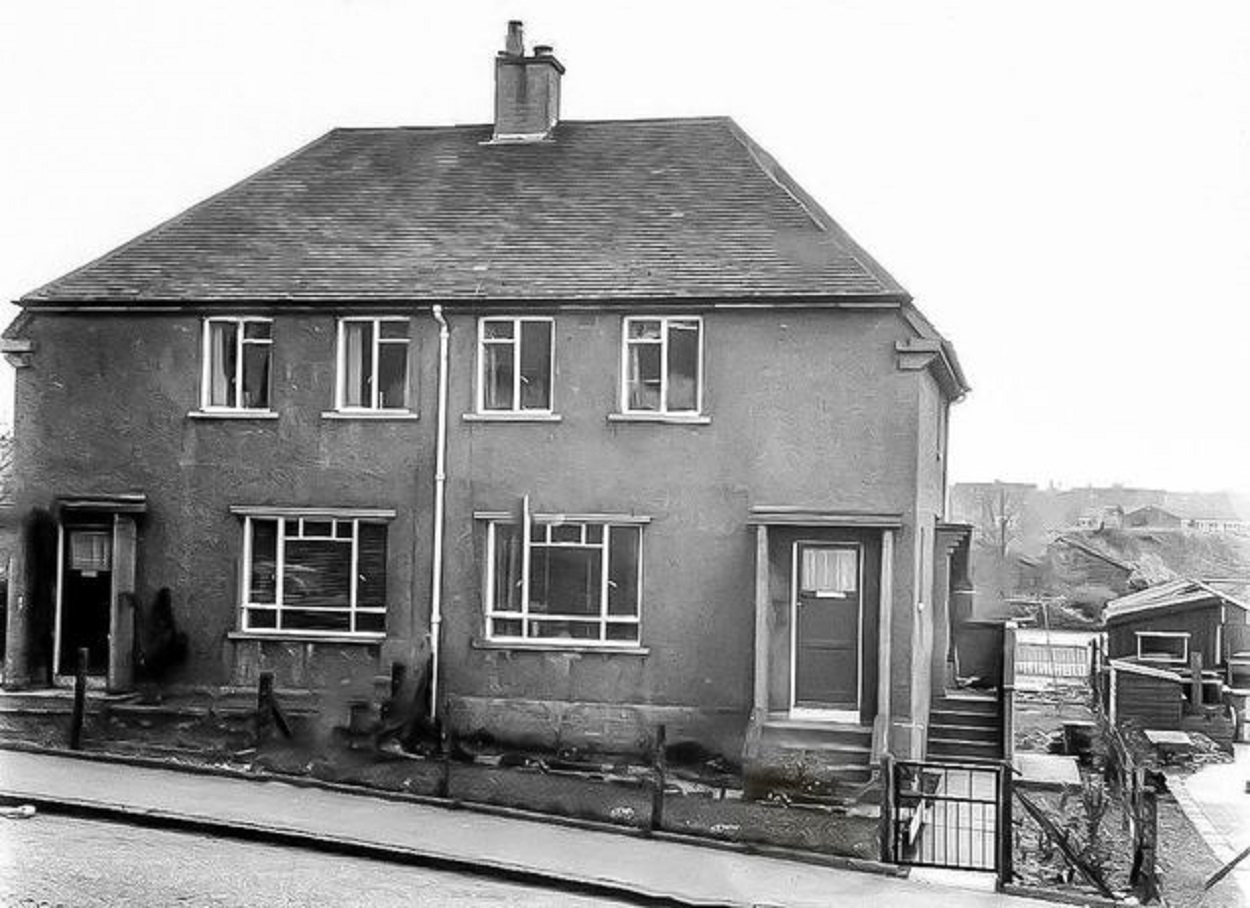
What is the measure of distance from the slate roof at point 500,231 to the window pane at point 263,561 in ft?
8.17

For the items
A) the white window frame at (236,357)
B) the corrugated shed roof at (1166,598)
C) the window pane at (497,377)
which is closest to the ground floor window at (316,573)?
the white window frame at (236,357)

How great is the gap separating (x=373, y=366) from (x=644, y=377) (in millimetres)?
2995

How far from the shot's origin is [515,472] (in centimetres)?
1573

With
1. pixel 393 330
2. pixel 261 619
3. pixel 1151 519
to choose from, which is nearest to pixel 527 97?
pixel 393 330

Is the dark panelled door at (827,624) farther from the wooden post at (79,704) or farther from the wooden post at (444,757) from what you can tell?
the wooden post at (79,704)

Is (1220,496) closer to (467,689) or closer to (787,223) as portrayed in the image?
(787,223)

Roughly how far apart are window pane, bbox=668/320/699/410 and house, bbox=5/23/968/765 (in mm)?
34

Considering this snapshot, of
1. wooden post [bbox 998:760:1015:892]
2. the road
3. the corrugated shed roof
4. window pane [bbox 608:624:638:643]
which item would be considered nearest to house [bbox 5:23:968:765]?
window pane [bbox 608:624:638:643]

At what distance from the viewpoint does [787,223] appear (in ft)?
53.2

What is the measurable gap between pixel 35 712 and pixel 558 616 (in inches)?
219

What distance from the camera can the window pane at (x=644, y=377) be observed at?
1575 centimetres

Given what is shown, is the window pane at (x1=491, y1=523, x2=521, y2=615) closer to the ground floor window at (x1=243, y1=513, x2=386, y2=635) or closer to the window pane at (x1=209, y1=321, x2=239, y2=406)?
the ground floor window at (x1=243, y1=513, x2=386, y2=635)

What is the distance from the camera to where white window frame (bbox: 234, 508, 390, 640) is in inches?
610

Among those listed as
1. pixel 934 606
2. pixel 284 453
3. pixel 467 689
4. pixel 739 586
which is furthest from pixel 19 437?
pixel 934 606
